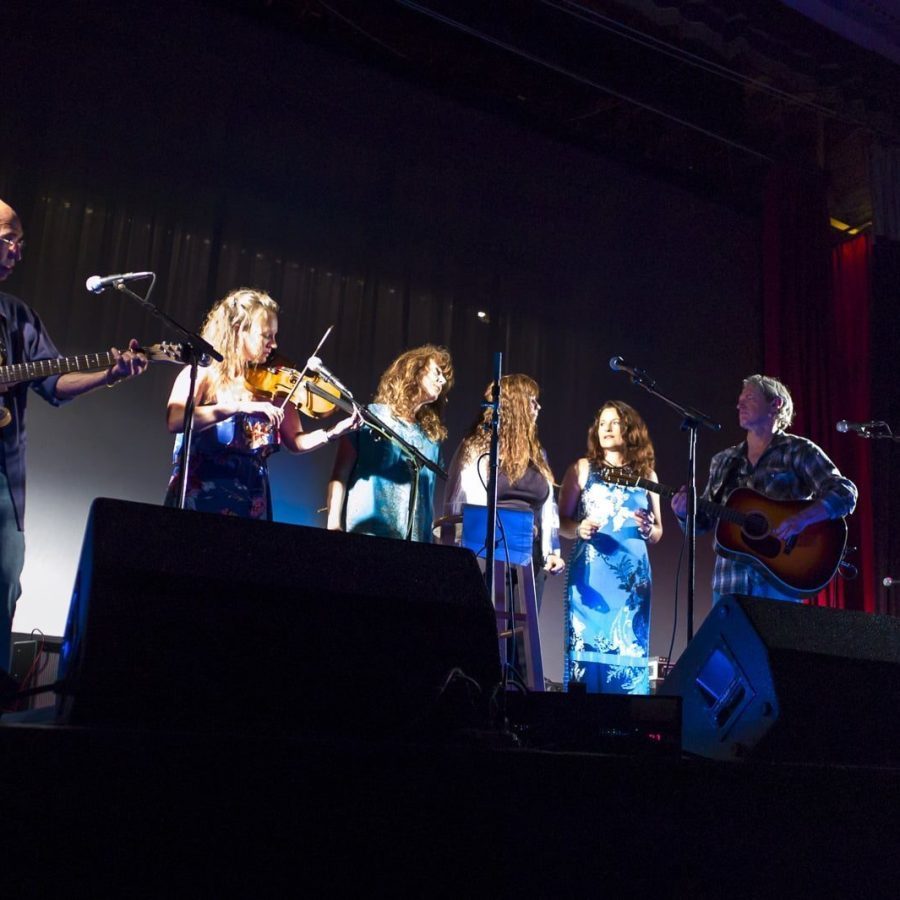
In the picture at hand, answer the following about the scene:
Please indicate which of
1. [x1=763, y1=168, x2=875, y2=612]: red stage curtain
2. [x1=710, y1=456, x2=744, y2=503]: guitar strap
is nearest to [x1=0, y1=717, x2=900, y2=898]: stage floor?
[x1=710, y1=456, x2=744, y2=503]: guitar strap

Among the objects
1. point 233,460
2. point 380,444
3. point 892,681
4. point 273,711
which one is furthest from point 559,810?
point 380,444

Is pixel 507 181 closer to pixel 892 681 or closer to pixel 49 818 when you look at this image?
pixel 892 681

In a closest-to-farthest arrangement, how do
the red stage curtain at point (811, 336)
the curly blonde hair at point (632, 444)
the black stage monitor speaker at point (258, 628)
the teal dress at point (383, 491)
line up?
the black stage monitor speaker at point (258, 628) → the teal dress at point (383, 491) → the curly blonde hair at point (632, 444) → the red stage curtain at point (811, 336)

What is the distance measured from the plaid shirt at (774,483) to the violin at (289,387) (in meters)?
1.77

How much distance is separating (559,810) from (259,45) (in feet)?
18.0

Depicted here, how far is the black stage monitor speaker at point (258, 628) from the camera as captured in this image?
170 centimetres

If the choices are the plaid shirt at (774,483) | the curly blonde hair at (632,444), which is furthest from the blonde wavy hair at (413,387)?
the plaid shirt at (774,483)

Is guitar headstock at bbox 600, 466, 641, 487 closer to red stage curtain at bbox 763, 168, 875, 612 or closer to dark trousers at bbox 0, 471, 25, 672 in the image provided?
dark trousers at bbox 0, 471, 25, 672

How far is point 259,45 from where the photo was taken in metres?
6.06

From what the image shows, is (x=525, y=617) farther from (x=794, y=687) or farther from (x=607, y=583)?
(x=794, y=687)

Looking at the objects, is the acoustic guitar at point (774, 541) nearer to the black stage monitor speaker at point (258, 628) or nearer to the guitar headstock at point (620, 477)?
the guitar headstock at point (620, 477)

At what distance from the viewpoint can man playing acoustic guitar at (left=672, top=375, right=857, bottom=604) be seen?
14.6 feet

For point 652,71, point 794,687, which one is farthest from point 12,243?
point 652,71

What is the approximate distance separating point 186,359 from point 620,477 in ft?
6.80
